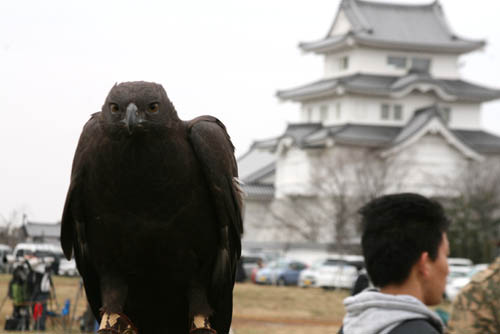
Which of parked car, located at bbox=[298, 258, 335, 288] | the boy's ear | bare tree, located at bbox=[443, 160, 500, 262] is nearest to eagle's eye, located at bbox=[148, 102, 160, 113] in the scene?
the boy's ear

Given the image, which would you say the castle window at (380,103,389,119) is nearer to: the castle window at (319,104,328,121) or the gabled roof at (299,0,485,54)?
the castle window at (319,104,328,121)

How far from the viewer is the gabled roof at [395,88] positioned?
58.4 meters

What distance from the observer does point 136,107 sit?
468 centimetres

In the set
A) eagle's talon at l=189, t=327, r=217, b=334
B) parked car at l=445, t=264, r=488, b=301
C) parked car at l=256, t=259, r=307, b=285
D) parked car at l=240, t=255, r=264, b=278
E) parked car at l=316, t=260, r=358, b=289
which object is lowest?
parked car at l=240, t=255, r=264, b=278

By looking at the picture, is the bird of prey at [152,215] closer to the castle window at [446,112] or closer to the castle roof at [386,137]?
the castle roof at [386,137]

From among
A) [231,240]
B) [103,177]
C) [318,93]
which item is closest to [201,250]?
[231,240]

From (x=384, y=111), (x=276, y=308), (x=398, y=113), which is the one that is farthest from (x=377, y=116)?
(x=276, y=308)

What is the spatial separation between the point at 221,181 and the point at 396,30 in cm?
5941

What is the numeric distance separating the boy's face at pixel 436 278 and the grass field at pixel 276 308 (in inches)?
504

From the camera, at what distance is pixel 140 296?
5.16 meters

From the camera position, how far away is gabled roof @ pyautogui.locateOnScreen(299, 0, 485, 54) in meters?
61.3

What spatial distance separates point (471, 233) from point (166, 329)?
42818 mm

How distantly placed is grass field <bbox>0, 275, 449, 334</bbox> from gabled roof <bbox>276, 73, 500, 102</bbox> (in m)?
24.5

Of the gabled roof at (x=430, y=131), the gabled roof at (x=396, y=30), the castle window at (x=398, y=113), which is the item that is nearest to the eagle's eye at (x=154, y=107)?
the gabled roof at (x=430, y=131)
